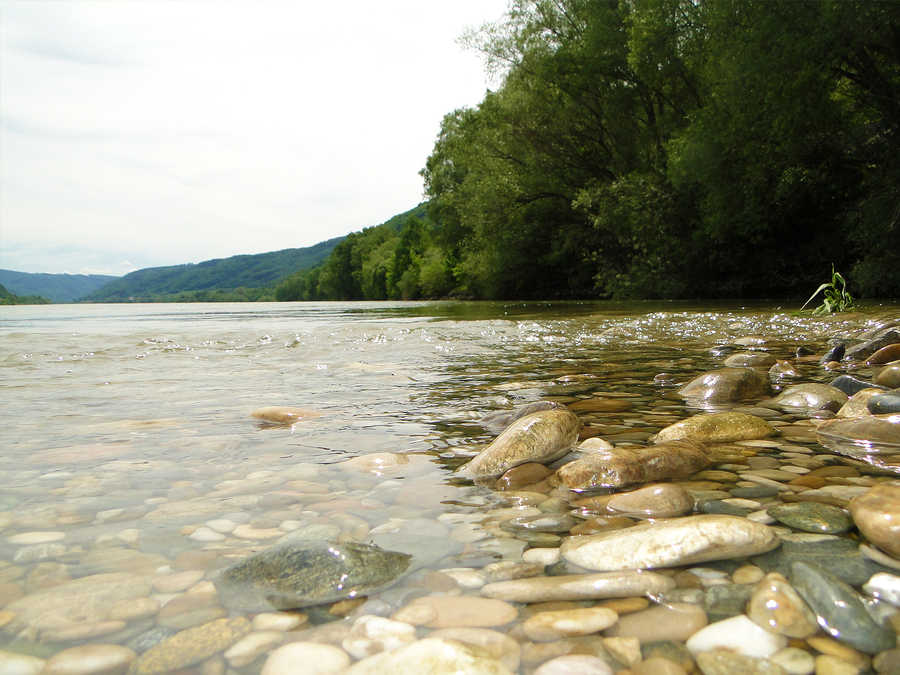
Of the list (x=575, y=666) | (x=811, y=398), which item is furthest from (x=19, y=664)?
(x=811, y=398)

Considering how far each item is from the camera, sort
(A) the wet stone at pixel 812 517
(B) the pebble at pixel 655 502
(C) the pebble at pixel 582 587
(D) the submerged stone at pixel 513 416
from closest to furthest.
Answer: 1. (C) the pebble at pixel 582 587
2. (A) the wet stone at pixel 812 517
3. (B) the pebble at pixel 655 502
4. (D) the submerged stone at pixel 513 416

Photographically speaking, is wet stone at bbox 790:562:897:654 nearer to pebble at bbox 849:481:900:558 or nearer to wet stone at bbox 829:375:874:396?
pebble at bbox 849:481:900:558

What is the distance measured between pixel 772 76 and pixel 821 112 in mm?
1479

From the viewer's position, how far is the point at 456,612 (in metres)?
1.20

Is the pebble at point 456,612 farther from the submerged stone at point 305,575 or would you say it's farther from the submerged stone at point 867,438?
the submerged stone at point 867,438

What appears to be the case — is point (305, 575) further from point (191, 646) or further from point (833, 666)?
point (833, 666)

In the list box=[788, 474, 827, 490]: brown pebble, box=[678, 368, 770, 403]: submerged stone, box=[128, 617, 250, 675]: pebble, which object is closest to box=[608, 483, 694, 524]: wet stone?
box=[788, 474, 827, 490]: brown pebble

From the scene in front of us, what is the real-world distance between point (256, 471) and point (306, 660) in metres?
1.31

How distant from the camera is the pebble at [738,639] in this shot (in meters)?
1.03

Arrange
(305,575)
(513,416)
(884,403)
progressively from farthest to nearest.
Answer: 1. (513,416)
2. (884,403)
3. (305,575)

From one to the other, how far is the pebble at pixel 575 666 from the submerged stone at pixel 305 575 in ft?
1.46

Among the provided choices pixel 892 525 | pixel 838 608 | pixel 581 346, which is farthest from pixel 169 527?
pixel 581 346

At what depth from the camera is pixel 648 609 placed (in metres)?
1.18

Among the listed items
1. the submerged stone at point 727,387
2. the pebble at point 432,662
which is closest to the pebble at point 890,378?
the submerged stone at point 727,387
